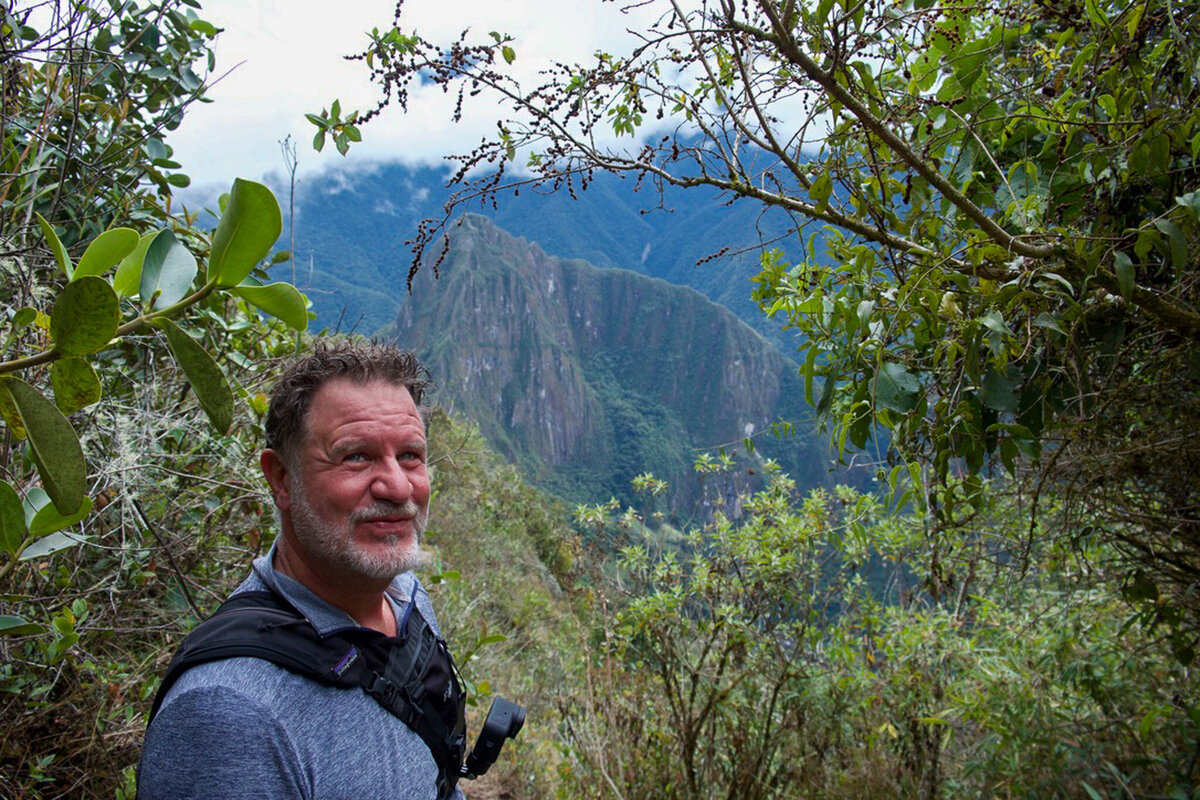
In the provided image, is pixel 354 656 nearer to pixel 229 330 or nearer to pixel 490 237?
pixel 229 330

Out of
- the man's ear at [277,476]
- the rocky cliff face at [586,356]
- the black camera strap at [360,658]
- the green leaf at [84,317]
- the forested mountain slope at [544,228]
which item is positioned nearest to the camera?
the green leaf at [84,317]

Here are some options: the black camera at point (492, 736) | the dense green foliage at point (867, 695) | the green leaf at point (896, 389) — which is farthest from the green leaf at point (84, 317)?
the dense green foliage at point (867, 695)

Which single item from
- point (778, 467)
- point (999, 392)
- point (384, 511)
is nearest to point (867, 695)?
point (778, 467)

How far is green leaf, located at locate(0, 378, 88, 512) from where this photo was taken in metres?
0.46

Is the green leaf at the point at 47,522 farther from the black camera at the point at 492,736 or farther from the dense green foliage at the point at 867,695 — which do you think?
the dense green foliage at the point at 867,695

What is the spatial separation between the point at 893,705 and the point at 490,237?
274ft

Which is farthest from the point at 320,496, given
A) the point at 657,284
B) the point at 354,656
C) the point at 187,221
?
the point at 657,284

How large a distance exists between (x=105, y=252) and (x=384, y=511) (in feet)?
3.47

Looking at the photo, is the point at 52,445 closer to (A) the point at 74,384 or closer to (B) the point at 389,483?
(A) the point at 74,384

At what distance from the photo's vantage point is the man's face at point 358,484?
1.45 metres

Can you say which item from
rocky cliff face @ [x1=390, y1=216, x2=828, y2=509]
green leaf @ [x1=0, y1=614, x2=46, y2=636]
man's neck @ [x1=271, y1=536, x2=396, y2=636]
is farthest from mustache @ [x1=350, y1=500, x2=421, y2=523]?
rocky cliff face @ [x1=390, y1=216, x2=828, y2=509]

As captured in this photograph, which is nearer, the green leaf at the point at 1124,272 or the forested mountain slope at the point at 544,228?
the green leaf at the point at 1124,272

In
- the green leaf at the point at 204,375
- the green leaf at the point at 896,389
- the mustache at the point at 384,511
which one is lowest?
the mustache at the point at 384,511

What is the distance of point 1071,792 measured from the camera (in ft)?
8.54
